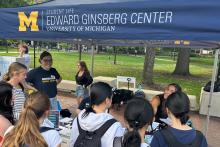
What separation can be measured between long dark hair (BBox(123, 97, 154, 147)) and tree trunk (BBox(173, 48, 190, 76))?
16.9 metres

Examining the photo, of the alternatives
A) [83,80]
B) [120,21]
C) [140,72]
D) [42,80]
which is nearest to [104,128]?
[120,21]

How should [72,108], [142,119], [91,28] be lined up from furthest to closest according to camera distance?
[72,108] → [91,28] → [142,119]

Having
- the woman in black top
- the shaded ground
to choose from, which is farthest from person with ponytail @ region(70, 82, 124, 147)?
the woman in black top

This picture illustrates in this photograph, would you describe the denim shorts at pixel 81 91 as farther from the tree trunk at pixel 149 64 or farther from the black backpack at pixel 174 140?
the tree trunk at pixel 149 64

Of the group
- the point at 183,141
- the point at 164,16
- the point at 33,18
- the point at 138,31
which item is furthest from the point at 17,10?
the point at 183,141

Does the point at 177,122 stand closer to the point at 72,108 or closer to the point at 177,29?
the point at 177,29

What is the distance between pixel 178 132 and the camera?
2.34 m

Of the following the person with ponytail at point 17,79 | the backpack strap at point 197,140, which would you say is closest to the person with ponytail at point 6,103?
the person with ponytail at point 17,79

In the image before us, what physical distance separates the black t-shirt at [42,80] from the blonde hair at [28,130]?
3.02 metres

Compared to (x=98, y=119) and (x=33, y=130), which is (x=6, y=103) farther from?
(x=98, y=119)

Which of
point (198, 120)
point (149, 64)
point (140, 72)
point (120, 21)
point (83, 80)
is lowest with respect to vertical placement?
point (198, 120)

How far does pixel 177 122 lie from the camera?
7.93 ft

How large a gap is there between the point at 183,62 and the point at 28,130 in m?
17.8

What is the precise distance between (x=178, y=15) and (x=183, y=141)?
4.41ft
